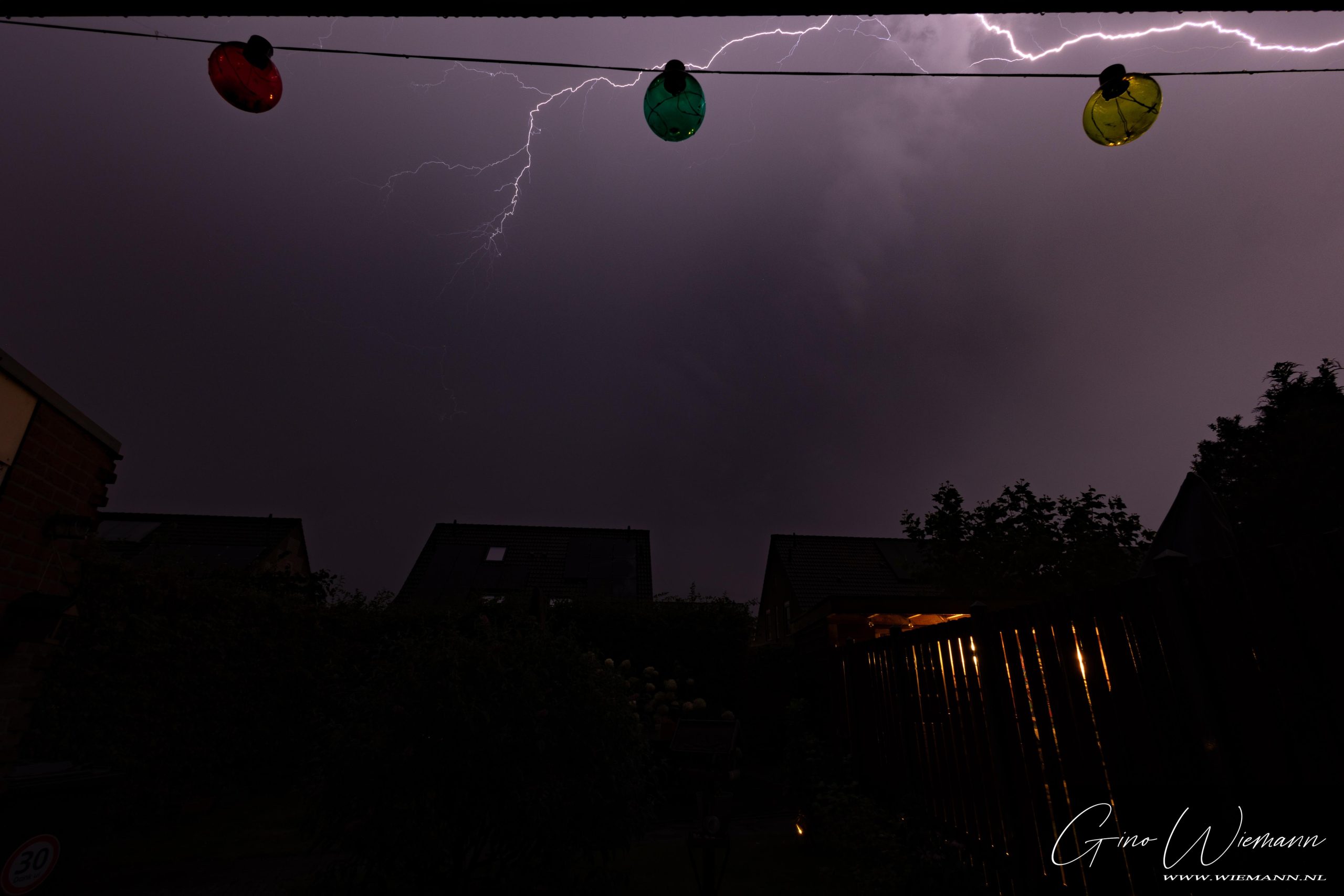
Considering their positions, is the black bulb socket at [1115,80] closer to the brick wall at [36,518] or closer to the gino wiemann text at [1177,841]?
the gino wiemann text at [1177,841]

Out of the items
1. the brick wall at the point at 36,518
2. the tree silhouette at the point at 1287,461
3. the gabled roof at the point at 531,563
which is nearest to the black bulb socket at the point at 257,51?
the brick wall at the point at 36,518

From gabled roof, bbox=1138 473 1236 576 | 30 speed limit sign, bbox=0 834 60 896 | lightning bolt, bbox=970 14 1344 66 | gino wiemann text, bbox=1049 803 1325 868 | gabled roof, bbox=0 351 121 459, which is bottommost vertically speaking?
30 speed limit sign, bbox=0 834 60 896

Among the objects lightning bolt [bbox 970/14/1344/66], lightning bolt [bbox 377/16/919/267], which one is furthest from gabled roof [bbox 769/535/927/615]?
lightning bolt [bbox 377/16/919/267]

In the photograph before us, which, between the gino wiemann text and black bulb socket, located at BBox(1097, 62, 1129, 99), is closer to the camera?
the gino wiemann text

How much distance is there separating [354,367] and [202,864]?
3159cm

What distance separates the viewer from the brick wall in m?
4.11

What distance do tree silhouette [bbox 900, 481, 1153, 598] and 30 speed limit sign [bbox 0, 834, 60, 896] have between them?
1661 centimetres

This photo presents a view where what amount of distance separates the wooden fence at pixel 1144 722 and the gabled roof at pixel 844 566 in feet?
49.4

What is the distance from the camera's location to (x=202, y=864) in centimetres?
522

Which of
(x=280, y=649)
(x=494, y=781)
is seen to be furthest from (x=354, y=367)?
(x=494, y=781)

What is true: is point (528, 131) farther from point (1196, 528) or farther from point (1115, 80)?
point (1196, 528)

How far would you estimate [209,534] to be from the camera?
56.3 ft

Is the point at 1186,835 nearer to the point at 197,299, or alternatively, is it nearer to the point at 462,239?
the point at 197,299

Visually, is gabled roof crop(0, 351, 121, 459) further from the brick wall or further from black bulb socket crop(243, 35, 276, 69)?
black bulb socket crop(243, 35, 276, 69)
